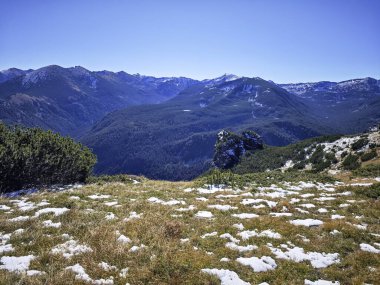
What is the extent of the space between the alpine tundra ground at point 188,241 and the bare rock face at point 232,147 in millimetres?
76518

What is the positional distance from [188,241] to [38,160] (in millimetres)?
23288

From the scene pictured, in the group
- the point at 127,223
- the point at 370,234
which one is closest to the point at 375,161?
the point at 370,234

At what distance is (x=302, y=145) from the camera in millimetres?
77312

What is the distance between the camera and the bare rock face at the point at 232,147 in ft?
320

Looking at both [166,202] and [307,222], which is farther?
[166,202]

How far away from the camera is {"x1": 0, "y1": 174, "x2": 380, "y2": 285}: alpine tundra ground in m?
9.92

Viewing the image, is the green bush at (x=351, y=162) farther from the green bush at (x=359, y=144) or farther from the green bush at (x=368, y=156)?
the green bush at (x=359, y=144)

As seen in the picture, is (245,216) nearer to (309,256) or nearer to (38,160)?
(309,256)

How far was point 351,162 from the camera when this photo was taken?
4438 centimetres

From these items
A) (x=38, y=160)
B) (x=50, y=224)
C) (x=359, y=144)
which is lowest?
(x=50, y=224)

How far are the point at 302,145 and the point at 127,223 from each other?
71175 millimetres

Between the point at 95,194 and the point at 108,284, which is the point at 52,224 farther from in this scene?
the point at 95,194

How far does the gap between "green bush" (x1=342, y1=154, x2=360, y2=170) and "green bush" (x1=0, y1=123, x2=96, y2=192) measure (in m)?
36.6

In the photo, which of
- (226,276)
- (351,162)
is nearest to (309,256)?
(226,276)
